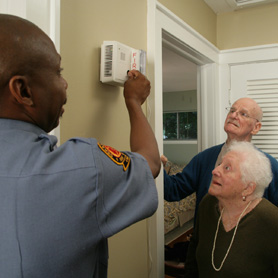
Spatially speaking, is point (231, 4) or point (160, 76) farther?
point (231, 4)

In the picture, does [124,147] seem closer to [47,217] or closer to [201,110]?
[47,217]

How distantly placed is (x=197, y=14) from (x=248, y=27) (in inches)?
22.4

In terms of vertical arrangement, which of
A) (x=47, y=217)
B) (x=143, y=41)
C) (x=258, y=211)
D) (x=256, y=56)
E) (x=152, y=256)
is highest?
(x=256, y=56)

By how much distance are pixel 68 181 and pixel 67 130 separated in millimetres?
532

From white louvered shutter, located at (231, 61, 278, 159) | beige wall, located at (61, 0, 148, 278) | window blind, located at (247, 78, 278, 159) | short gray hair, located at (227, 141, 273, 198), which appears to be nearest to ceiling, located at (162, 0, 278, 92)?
white louvered shutter, located at (231, 61, 278, 159)

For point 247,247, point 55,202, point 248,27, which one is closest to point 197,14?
point 248,27

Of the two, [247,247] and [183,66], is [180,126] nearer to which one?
[183,66]

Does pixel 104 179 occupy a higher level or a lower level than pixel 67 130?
lower

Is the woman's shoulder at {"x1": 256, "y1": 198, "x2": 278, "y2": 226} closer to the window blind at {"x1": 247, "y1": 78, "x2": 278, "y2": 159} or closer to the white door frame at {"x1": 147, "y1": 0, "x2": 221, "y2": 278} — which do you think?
the white door frame at {"x1": 147, "y1": 0, "x2": 221, "y2": 278}

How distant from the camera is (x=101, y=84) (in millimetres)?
1190

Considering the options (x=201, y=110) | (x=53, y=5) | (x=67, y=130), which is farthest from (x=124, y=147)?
(x=201, y=110)

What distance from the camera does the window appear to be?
25.2 feet

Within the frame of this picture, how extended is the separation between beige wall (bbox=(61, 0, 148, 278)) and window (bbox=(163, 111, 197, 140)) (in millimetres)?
6304

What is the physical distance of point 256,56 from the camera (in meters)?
2.44
